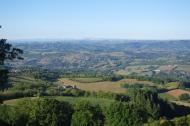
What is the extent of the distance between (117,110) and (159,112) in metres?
38.3

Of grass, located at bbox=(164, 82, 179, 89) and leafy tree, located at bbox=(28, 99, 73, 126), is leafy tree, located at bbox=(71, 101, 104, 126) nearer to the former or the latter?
leafy tree, located at bbox=(28, 99, 73, 126)

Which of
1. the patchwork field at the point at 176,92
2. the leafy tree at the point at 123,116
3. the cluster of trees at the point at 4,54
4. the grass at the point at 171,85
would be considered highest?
the cluster of trees at the point at 4,54

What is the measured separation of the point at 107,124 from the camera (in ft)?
297

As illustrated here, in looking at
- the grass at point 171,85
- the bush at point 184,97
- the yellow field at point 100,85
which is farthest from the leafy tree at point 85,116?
the grass at point 171,85

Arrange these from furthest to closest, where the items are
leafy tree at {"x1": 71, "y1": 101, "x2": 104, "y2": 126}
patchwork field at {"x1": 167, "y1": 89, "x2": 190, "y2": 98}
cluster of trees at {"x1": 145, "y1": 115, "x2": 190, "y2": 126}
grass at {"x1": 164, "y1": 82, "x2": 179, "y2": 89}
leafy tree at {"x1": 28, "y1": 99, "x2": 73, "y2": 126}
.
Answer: grass at {"x1": 164, "y1": 82, "x2": 179, "y2": 89}
patchwork field at {"x1": 167, "y1": 89, "x2": 190, "y2": 98}
leafy tree at {"x1": 71, "y1": 101, "x2": 104, "y2": 126}
leafy tree at {"x1": 28, "y1": 99, "x2": 73, "y2": 126}
cluster of trees at {"x1": 145, "y1": 115, "x2": 190, "y2": 126}

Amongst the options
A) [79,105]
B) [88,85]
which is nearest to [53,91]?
[88,85]

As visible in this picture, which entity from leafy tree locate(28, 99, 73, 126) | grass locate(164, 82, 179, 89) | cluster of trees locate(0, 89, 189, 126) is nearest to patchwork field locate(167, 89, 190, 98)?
grass locate(164, 82, 179, 89)

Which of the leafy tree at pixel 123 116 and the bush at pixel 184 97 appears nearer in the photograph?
the leafy tree at pixel 123 116

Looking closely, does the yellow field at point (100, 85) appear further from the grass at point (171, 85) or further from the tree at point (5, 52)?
the tree at point (5, 52)

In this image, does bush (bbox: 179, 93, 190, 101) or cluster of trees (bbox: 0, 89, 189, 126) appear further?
bush (bbox: 179, 93, 190, 101)

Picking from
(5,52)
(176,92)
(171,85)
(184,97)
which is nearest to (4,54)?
(5,52)

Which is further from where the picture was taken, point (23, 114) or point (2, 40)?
point (23, 114)

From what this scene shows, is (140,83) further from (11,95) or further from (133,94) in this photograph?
(11,95)

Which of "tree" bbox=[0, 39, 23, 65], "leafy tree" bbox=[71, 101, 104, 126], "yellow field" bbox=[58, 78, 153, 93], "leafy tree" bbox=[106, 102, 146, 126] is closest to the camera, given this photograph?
"tree" bbox=[0, 39, 23, 65]
